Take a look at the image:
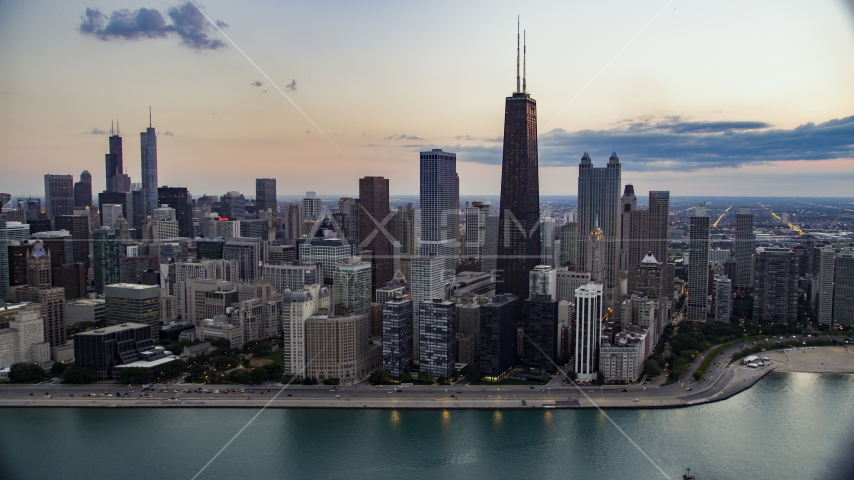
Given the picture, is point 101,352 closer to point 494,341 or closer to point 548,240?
point 494,341

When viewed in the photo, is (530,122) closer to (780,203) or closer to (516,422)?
(780,203)

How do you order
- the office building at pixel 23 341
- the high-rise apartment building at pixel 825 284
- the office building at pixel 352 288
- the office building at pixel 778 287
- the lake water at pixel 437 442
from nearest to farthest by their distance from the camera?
the lake water at pixel 437 442 → the office building at pixel 23 341 → the office building at pixel 352 288 → the high-rise apartment building at pixel 825 284 → the office building at pixel 778 287

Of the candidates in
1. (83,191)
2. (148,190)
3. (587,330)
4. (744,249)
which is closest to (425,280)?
(587,330)

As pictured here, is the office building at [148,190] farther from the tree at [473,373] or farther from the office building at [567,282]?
the tree at [473,373]

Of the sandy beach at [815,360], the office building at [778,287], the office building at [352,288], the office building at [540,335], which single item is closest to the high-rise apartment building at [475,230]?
the office building at [352,288]

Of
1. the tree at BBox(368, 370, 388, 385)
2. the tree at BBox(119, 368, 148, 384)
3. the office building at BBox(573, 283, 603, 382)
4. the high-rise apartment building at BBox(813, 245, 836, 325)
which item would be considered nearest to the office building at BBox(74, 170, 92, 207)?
the tree at BBox(119, 368, 148, 384)

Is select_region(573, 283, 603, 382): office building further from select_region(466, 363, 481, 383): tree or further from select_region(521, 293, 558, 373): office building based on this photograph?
select_region(466, 363, 481, 383): tree

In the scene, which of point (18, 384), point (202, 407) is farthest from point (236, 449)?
point (18, 384)
